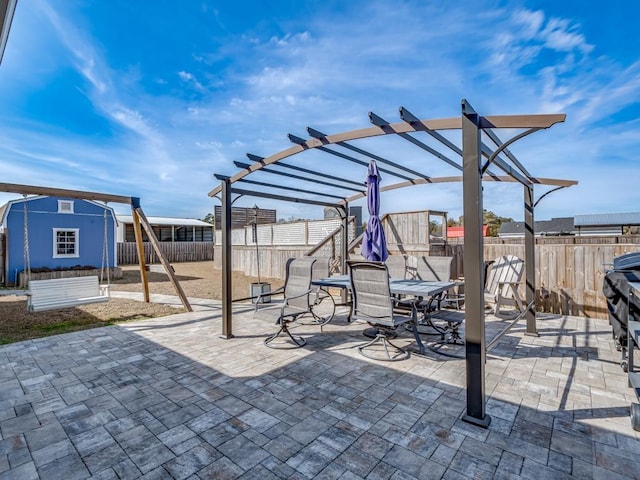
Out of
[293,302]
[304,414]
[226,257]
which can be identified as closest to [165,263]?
[226,257]

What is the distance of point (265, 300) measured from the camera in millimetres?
7113

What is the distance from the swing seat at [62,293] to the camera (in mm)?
5258

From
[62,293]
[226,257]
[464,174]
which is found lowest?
[62,293]

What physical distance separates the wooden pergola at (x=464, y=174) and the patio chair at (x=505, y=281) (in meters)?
1.10

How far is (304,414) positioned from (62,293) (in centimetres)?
560

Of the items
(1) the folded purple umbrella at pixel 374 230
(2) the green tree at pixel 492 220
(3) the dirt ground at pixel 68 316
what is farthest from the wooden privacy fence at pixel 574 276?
(2) the green tree at pixel 492 220

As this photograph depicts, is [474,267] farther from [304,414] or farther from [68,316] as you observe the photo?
[68,316]

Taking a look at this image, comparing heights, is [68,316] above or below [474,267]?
below

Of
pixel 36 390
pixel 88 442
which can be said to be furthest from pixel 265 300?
pixel 88 442

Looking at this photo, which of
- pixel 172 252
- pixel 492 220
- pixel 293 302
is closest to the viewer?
pixel 293 302

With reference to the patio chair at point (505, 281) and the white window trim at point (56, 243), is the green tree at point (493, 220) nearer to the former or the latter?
the patio chair at point (505, 281)

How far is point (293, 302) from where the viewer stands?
4.39 meters

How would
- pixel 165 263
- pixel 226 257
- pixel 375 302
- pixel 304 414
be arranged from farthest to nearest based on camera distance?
pixel 165 263, pixel 226 257, pixel 375 302, pixel 304 414

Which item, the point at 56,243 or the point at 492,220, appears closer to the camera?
the point at 56,243
